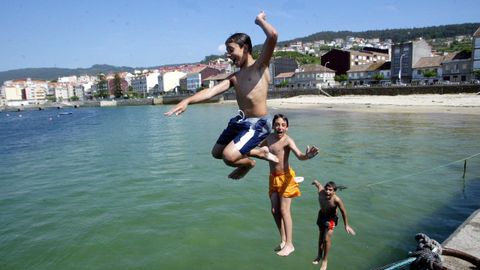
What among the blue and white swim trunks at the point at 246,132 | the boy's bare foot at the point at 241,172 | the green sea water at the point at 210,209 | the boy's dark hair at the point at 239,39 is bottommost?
the green sea water at the point at 210,209

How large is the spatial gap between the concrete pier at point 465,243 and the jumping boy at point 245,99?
313 centimetres

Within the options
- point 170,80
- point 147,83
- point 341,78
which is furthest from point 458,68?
point 147,83

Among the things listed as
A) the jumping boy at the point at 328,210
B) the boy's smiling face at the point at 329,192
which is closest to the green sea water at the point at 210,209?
the jumping boy at the point at 328,210

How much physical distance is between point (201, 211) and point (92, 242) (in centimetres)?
370

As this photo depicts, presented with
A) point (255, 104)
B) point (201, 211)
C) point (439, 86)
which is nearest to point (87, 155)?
point (201, 211)

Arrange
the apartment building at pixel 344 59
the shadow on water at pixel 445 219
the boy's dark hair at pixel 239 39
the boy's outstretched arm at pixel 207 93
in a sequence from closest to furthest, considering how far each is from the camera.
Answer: the boy's outstretched arm at pixel 207 93 < the boy's dark hair at pixel 239 39 < the shadow on water at pixel 445 219 < the apartment building at pixel 344 59

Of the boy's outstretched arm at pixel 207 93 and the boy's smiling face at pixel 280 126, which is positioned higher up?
the boy's outstretched arm at pixel 207 93

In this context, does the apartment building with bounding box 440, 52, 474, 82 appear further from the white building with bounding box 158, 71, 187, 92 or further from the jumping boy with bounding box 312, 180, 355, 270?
the white building with bounding box 158, 71, 187, 92

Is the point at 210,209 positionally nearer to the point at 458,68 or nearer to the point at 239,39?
the point at 239,39

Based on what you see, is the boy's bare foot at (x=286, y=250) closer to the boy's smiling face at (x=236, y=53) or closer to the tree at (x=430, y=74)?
the boy's smiling face at (x=236, y=53)

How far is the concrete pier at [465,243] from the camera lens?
16.9ft

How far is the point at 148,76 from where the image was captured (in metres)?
172

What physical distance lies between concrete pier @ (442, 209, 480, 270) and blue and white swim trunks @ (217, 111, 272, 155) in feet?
10.2

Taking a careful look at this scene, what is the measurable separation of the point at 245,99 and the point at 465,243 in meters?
4.25
